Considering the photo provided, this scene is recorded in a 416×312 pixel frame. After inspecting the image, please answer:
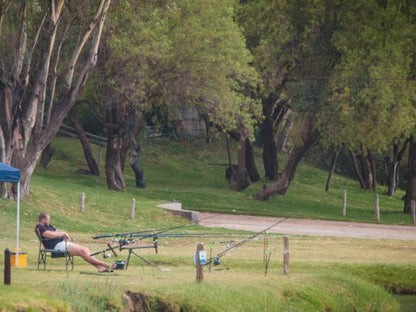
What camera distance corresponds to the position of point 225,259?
22.4 metres

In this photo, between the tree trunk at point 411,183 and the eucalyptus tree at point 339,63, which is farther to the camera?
the tree trunk at point 411,183

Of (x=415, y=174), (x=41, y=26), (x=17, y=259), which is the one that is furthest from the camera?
(x=415, y=174)

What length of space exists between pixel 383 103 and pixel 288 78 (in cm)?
675

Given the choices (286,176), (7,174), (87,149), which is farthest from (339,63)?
(7,174)

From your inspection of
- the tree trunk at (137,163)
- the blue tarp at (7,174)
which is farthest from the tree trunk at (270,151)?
the blue tarp at (7,174)

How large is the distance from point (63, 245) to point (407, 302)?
819 centimetres

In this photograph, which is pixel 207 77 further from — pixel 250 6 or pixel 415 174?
pixel 415 174

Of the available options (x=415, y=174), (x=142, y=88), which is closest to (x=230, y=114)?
(x=142, y=88)

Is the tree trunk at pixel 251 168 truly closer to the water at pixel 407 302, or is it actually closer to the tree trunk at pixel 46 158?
the tree trunk at pixel 46 158

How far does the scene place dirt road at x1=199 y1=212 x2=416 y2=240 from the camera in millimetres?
33156

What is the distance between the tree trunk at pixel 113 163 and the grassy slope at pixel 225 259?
6.68ft

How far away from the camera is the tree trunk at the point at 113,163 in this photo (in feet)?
140

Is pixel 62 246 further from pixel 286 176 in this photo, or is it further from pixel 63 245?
pixel 286 176

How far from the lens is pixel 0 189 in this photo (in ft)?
101
